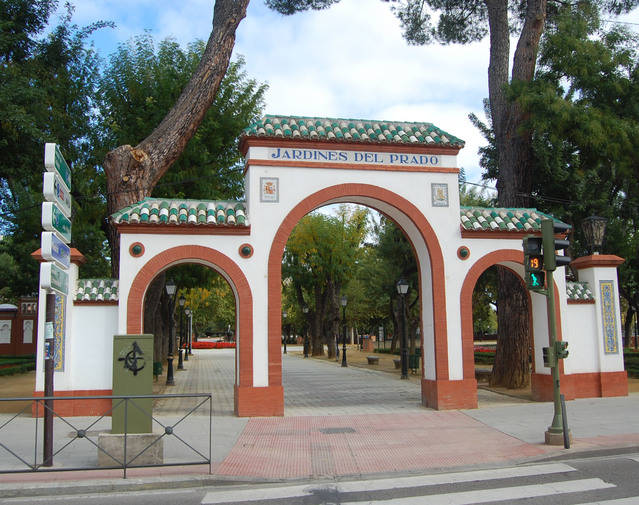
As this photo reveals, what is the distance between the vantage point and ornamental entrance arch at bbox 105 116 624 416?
12258 mm

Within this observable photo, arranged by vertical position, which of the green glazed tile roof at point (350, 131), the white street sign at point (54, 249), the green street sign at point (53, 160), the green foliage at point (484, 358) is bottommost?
the green foliage at point (484, 358)

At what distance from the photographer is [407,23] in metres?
21.0

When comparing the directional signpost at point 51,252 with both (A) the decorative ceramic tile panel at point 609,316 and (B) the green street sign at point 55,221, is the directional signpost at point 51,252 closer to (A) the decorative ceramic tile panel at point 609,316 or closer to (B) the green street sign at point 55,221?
(B) the green street sign at point 55,221

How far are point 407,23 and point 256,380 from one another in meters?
15.1

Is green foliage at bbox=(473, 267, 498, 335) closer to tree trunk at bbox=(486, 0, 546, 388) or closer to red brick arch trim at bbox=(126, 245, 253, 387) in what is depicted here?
tree trunk at bbox=(486, 0, 546, 388)

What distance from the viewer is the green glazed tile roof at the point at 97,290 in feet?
40.0

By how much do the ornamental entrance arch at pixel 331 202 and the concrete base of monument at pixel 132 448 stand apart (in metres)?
4.25

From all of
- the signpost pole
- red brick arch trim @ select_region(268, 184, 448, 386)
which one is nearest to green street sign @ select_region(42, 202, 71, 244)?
the signpost pole

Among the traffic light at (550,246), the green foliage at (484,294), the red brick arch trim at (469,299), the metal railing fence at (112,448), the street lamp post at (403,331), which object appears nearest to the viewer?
the metal railing fence at (112,448)

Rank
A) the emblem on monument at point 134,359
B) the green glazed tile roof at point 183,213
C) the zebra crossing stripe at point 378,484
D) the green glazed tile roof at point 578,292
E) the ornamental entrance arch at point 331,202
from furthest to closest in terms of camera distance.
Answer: the green glazed tile roof at point 578,292 < the ornamental entrance arch at point 331,202 < the green glazed tile roof at point 183,213 < the emblem on monument at point 134,359 < the zebra crossing stripe at point 378,484

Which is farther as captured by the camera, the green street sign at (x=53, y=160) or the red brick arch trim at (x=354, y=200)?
the red brick arch trim at (x=354, y=200)

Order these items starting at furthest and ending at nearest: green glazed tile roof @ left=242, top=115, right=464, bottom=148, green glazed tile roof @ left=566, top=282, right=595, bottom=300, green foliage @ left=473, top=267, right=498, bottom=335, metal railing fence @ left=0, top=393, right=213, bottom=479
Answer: green foliage @ left=473, top=267, right=498, bottom=335
green glazed tile roof @ left=566, top=282, right=595, bottom=300
green glazed tile roof @ left=242, top=115, right=464, bottom=148
metal railing fence @ left=0, top=393, right=213, bottom=479

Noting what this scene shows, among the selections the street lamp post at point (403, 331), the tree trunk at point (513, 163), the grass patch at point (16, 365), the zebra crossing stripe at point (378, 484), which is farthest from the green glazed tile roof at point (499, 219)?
the grass patch at point (16, 365)

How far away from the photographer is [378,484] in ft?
24.1
